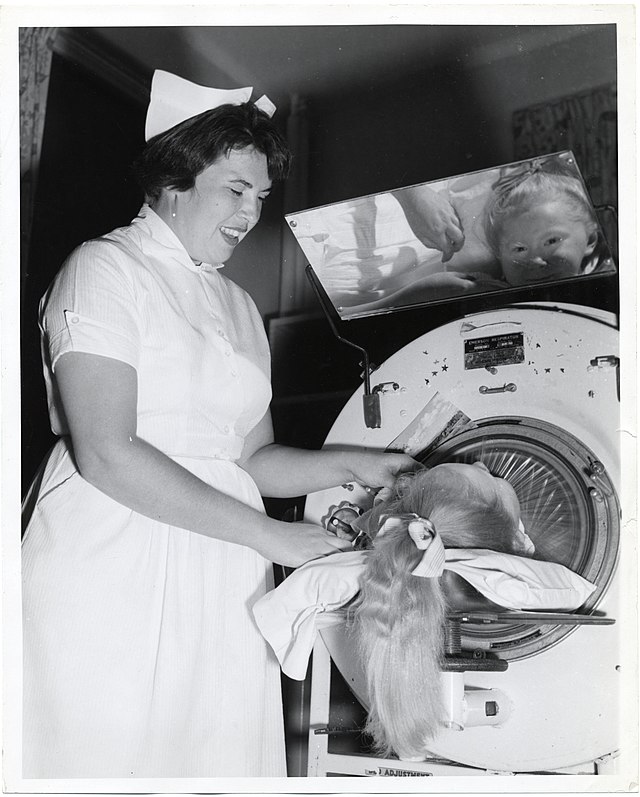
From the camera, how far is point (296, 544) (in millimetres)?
1392

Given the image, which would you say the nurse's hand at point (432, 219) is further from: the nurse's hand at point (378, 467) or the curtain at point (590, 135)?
the nurse's hand at point (378, 467)

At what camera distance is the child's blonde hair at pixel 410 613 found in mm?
1329

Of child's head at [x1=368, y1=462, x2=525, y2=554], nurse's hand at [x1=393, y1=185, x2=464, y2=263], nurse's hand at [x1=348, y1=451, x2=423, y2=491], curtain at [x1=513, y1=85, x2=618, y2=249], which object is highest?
curtain at [x1=513, y1=85, x2=618, y2=249]

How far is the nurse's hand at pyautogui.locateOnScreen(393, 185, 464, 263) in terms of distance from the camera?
157 cm

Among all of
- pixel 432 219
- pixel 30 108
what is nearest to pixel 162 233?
pixel 30 108

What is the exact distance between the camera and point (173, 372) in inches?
56.1

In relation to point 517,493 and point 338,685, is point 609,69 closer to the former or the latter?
point 517,493

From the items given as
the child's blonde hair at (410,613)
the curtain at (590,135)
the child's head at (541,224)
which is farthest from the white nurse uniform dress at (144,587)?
the curtain at (590,135)

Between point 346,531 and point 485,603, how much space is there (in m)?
0.35

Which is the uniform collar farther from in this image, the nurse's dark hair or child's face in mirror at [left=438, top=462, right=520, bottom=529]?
child's face in mirror at [left=438, top=462, right=520, bottom=529]

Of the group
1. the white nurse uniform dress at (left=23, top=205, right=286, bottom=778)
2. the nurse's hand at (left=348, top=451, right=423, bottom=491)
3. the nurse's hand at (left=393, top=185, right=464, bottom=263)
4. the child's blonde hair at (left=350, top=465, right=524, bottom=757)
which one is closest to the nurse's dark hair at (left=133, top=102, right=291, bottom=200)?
the white nurse uniform dress at (left=23, top=205, right=286, bottom=778)

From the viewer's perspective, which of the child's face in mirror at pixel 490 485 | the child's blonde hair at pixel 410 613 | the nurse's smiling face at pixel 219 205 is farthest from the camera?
the nurse's smiling face at pixel 219 205

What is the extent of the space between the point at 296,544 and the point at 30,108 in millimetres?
1014
